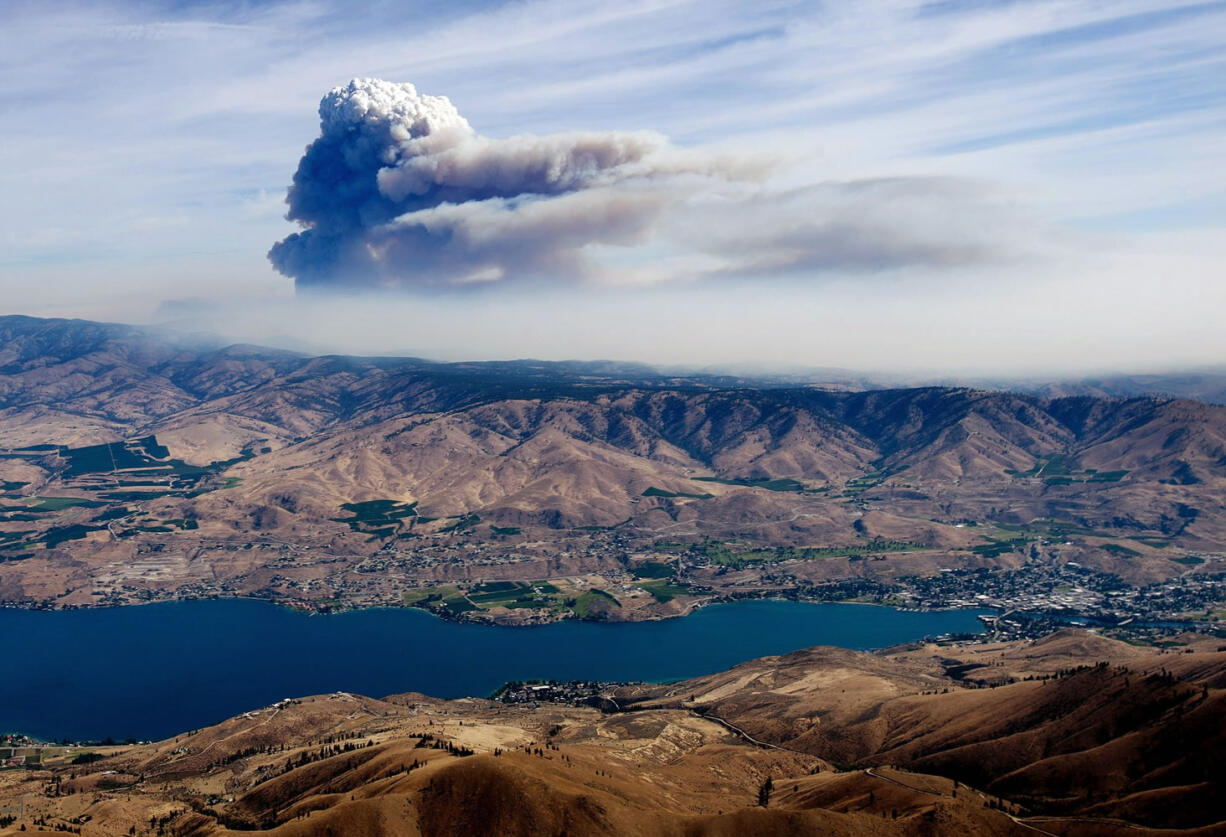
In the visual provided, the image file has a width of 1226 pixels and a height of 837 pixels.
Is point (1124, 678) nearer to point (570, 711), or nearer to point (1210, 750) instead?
point (1210, 750)

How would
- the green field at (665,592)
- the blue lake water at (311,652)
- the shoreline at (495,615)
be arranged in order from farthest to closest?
the green field at (665,592) < the shoreline at (495,615) < the blue lake water at (311,652)

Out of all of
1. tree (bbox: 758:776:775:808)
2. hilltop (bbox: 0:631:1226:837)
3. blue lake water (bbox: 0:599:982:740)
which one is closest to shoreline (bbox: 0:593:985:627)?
blue lake water (bbox: 0:599:982:740)

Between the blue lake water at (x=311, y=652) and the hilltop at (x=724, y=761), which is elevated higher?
the hilltop at (x=724, y=761)

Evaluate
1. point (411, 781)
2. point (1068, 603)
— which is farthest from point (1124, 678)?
point (1068, 603)

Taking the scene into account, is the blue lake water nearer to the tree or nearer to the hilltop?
→ the hilltop

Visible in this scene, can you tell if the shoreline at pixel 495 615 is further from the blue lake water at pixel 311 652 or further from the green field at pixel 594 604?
the green field at pixel 594 604

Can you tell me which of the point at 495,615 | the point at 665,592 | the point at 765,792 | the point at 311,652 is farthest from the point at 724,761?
the point at 665,592

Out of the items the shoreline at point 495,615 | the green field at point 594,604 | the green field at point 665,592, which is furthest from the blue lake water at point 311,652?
the green field at point 665,592

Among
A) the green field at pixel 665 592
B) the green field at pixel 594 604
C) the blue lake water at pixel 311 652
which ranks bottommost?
the blue lake water at pixel 311 652

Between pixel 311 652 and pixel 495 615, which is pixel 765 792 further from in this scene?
pixel 495 615
